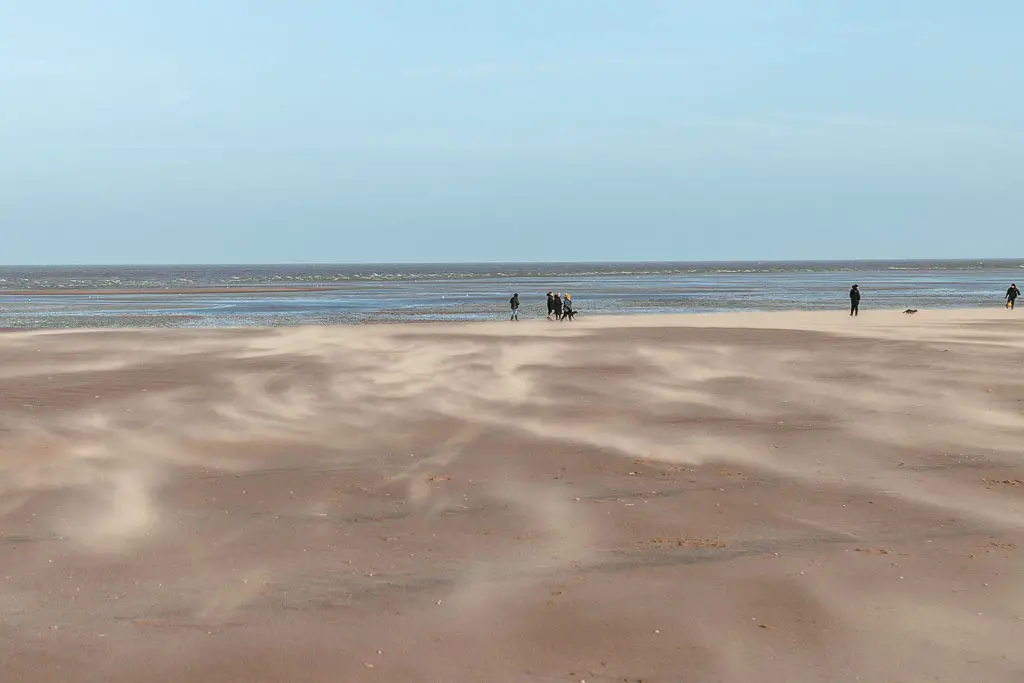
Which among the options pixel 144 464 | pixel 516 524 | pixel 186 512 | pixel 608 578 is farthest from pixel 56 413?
pixel 608 578

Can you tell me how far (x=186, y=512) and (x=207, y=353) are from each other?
17.7 m

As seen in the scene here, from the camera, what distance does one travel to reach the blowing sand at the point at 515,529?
7.07m

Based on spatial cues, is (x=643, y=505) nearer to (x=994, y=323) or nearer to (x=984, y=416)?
(x=984, y=416)

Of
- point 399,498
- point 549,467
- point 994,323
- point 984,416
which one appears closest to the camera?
point 399,498

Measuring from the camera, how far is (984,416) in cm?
1614

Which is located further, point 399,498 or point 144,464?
point 144,464

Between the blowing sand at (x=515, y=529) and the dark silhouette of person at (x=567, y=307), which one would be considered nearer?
the blowing sand at (x=515, y=529)

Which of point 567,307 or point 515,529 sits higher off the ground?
point 567,307

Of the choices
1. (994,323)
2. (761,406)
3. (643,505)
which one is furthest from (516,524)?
(994,323)

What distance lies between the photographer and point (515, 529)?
10141mm

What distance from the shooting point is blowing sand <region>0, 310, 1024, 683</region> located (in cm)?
707

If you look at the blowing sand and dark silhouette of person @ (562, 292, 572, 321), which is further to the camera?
dark silhouette of person @ (562, 292, 572, 321)

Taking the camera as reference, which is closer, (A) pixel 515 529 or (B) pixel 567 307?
(A) pixel 515 529

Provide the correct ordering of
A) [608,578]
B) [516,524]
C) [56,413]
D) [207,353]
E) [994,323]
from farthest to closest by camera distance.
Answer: [994,323] → [207,353] → [56,413] → [516,524] → [608,578]
